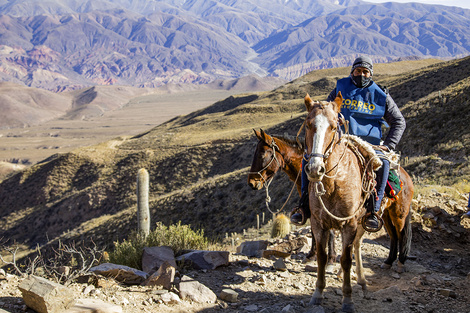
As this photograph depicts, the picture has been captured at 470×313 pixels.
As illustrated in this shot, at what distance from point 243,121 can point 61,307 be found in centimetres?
5948

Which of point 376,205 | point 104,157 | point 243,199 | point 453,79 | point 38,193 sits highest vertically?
point 453,79

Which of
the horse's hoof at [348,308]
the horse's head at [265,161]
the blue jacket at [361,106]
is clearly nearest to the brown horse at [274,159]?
the horse's head at [265,161]

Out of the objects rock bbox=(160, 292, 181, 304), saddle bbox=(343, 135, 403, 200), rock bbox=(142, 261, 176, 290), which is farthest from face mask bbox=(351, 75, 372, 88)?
rock bbox=(160, 292, 181, 304)

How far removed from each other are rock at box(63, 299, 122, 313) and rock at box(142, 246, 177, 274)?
72.5 inches

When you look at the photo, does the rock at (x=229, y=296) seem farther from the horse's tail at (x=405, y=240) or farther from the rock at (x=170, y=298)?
the horse's tail at (x=405, y=240)

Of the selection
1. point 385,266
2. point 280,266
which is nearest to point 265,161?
point 280,266

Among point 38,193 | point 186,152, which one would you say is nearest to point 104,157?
point 38,193

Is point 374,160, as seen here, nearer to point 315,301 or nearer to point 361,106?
point 361,106

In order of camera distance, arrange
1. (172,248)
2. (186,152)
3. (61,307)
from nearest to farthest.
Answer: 1. (61,307)
2. (172,248)
3. (186,152)

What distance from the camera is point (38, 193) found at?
51.3 m

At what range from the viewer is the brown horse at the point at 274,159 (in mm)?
7262

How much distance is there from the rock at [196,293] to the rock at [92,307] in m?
1.06

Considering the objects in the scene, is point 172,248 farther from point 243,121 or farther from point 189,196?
point 243,121

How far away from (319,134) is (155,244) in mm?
4843
